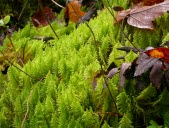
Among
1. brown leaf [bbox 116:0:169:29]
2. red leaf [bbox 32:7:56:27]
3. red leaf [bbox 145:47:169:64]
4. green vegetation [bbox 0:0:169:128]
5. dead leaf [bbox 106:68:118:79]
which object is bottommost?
red leaf [bbox 32:7:56:27]

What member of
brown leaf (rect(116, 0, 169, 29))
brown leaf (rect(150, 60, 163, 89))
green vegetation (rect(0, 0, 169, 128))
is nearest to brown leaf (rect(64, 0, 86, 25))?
green vegetation (rect(0, 0, 169, 128))

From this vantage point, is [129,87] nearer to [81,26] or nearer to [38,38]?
[81,26]

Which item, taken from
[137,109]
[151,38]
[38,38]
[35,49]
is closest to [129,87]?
[137,109]

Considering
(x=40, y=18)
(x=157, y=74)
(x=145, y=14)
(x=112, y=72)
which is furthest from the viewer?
(x=40, y=18)

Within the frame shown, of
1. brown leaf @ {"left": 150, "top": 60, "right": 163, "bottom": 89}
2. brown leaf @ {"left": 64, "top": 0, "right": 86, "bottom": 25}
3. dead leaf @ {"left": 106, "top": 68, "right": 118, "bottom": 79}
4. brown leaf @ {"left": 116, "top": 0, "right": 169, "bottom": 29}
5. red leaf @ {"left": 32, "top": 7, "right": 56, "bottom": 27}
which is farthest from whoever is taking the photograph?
red leaf @ {"left": 32, "top": 7, "right": 56, "bottom": 27}

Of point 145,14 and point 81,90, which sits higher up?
point 145,14

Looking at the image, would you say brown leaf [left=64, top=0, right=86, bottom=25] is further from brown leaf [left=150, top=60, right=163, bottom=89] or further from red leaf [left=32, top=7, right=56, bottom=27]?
brown leaf [left=150, top=60, right=163, bottom=89]

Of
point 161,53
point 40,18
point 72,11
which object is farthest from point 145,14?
point 40,18

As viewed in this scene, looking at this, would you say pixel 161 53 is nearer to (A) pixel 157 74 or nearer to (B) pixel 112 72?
(A) pixel 157 74
